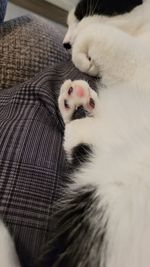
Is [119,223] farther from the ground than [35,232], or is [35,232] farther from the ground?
[119,223]

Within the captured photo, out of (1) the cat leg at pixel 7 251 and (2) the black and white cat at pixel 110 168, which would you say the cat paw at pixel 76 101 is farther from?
(1) the cat leg at pixel 7 251

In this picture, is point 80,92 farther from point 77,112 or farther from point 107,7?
point 107,7

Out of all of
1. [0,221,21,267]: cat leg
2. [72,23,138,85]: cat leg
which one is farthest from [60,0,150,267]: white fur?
[0,221,21,267]: cat leg

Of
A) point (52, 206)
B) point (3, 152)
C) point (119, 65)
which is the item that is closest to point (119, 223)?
point (52, 206)

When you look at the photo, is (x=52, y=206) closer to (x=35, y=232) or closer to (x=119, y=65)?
(x=35, y=232)

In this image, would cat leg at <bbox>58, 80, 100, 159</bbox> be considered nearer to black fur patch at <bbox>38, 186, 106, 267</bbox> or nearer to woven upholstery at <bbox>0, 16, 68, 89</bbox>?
black fur patch at <bbox>38, 186, 106, 267</bbox>

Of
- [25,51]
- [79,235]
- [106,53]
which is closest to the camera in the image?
[79,235]

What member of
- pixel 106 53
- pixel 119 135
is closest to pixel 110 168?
pixel 119 135
